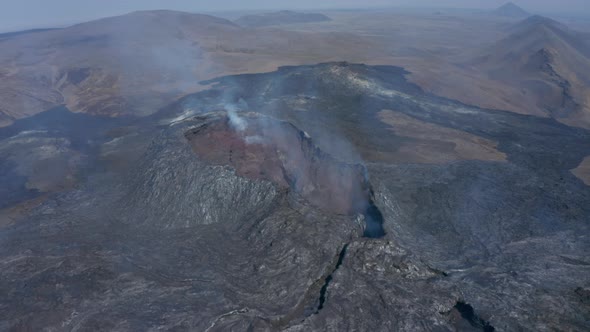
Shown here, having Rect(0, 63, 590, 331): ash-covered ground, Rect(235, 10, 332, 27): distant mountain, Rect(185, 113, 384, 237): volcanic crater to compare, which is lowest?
Rect(0, 63, 590, 331): ash-covered ground

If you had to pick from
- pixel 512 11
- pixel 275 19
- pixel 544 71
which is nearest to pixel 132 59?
pixel 544 71

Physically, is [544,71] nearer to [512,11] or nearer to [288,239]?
[288,239]

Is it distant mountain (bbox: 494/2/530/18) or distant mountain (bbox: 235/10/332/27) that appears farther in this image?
distant mountain (bbox: 494/2/530/18)

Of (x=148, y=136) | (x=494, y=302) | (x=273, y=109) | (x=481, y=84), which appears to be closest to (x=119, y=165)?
(x=148, y=136)

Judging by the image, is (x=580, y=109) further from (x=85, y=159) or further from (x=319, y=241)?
(x=85, y=159)

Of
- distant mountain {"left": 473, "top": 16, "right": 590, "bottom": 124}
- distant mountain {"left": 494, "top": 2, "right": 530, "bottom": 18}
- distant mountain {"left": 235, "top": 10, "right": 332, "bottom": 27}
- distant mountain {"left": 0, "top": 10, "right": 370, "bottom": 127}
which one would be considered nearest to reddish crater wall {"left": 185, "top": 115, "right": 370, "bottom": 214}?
distant mountain {"left": 0, "top": 10, "right": 370, "bottom": 127}

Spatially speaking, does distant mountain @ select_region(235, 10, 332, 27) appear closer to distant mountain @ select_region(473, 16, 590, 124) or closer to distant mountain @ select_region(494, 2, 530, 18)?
distant mountain @ select_region(473, 16, 590, 124)
